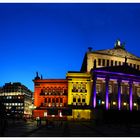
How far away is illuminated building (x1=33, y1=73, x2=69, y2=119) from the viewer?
99550 millimetres

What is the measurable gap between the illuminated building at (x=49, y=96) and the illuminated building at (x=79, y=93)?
2.44m

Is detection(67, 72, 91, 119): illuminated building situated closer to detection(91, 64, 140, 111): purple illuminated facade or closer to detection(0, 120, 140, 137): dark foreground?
detection(91, 64, 140, 111): purple illuminated facade

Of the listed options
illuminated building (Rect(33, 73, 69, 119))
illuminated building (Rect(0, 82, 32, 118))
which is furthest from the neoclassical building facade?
illuminated building (Rect(0, 82, 32, 118))

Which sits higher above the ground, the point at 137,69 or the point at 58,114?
the point at 137,69

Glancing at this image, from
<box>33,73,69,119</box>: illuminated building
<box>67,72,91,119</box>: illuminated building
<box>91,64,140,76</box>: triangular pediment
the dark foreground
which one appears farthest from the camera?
<box>33,73,69,119</box>: illuminated building

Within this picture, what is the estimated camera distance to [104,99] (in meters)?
98.6

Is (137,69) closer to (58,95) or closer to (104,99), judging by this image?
(104,99)

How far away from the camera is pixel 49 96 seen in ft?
331

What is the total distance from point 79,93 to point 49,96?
8.73 m

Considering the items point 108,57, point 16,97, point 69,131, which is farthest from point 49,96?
point 16,97

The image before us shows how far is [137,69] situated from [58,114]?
2689cm

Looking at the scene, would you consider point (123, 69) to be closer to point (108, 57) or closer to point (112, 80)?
point (112, 80)

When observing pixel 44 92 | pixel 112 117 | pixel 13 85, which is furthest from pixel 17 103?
pixel 112 117

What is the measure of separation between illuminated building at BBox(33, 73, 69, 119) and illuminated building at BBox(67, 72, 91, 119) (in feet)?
8.00
